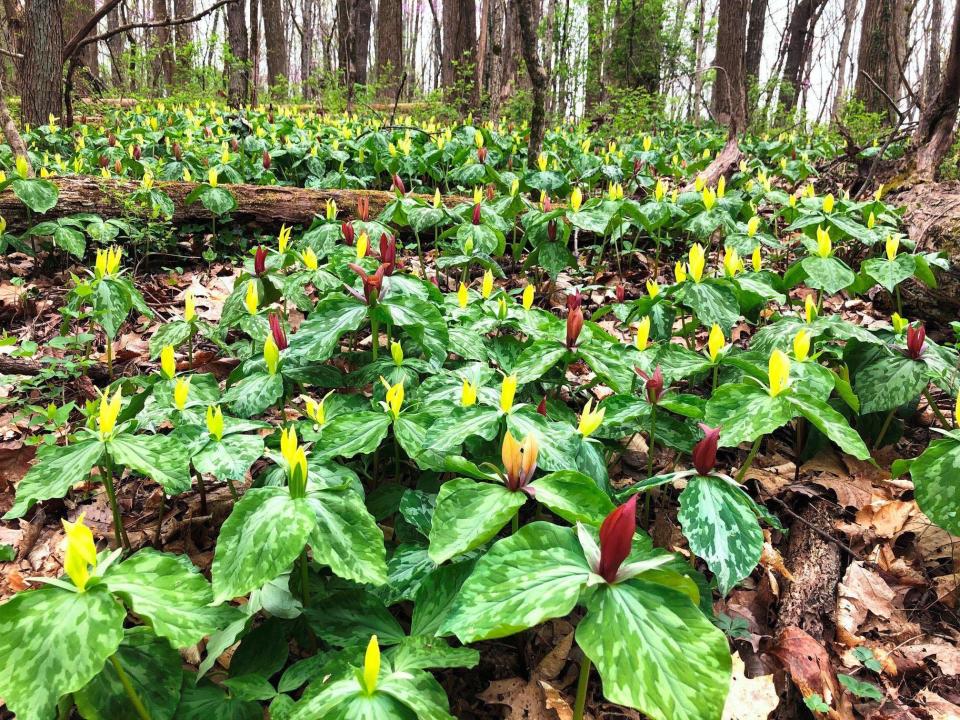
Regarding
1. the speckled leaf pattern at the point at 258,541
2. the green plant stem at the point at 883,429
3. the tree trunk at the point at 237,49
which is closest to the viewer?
Answer: the speckled leaf pattern at the point at 258,541

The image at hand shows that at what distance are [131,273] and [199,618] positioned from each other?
11.2 feet

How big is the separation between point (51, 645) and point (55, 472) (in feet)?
1.74

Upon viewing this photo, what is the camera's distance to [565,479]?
1295 millimetres

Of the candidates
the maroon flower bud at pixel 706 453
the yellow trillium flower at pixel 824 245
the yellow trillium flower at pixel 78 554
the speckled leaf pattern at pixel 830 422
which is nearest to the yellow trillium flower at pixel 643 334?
the speckled leaf pattern at pixel 830 422

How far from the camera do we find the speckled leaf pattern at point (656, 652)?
90cm

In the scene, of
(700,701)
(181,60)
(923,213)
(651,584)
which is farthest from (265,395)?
(181,60)

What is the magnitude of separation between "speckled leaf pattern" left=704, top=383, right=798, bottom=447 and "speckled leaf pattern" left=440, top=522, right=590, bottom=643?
1.79ft

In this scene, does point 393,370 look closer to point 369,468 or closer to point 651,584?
point 369,468

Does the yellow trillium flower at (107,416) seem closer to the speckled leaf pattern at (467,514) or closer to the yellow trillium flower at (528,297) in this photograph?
the speckled leaf pattern at (467,514)

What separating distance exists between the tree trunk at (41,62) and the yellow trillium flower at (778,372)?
710cm

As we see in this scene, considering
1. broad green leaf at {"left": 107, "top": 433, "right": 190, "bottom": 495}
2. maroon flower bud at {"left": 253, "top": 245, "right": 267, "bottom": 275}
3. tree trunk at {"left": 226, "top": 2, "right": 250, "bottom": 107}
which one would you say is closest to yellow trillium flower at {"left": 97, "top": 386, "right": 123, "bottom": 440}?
broad green leaf at {"left": 107, "top": 433, "right": 190, "bottom": 495}

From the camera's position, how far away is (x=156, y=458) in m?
1.47

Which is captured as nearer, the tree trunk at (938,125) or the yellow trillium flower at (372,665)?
the yellow trillium flower at (372,665)

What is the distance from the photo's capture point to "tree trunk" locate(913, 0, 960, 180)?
432cm
